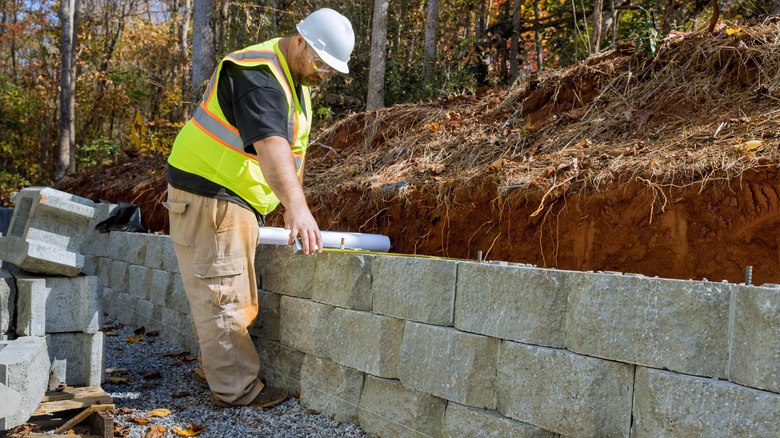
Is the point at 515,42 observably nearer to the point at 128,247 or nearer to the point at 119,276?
the point at 128,247

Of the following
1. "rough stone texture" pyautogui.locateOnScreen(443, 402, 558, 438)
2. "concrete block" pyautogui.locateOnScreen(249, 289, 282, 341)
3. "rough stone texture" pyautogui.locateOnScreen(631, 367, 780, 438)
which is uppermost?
"rough stone texture" pyautogui.locateOnScreen(631, 367, 780, 438)

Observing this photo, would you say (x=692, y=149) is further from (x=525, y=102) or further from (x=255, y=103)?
(x=255, y=103)

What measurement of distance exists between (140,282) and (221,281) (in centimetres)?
344

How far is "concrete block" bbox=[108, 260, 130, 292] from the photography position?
7.41m

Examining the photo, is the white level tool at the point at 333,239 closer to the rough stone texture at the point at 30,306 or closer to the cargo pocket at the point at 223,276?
the cargo pocket at the point at 223,276

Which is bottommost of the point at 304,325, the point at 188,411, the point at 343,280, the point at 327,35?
the point at 188,411

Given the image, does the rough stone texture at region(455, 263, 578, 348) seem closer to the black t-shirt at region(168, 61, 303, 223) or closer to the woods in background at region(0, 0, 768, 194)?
the black t-shirt at region(168, 61, 303, 223)

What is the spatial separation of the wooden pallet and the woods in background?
4.69 m

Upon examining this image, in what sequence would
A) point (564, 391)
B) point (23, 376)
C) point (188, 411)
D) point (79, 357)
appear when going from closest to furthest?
point (564, 391) < point (23, 376) < point (188, 411) < point (79, 357)

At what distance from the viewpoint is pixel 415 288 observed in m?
3.39

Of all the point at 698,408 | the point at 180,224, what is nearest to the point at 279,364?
the point at 180,224

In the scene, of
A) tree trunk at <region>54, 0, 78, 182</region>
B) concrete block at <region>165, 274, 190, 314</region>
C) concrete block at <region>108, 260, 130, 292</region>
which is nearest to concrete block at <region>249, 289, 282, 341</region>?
concrete block at <region>165, 274, 190, 314</region>

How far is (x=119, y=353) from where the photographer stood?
5832mm

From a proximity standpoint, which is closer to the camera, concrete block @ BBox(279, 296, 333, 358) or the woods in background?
concrete block @ BBox(279, 296, 333, 358)
